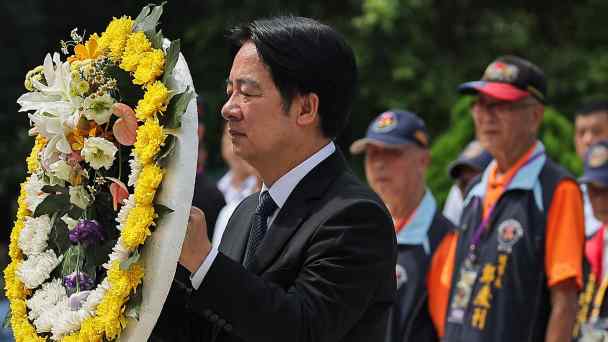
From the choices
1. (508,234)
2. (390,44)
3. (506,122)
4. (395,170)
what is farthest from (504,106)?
(390,44)

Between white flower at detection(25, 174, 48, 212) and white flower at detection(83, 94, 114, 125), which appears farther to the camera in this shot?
white flower at detection(25, 174, 48, 212)

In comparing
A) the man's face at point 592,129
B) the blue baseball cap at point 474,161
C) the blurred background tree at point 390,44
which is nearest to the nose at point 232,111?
the blue baseball cap at point 474,161

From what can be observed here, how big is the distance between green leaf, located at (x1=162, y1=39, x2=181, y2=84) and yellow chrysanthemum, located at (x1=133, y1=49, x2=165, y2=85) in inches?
0.6

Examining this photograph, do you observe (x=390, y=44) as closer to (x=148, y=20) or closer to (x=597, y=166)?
(x=597, y=166)

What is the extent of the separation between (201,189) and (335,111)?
320 cm

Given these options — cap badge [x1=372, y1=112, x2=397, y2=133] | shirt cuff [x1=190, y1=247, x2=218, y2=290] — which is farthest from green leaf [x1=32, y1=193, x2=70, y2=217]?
cap badge [x1=372, y1=112, x2=397, y2=133]

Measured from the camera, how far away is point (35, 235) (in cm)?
315

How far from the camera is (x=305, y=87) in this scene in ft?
10.2

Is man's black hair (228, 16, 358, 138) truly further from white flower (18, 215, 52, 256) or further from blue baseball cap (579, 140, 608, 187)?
blue baseball cap (579, 140, 608, 187)

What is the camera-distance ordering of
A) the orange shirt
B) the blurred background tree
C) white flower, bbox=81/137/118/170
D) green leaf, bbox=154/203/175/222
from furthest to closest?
the blurred background tree → the orange shirt → white flower, bbox=81/137/118/170 → green leaf, bbox=154/203/175/222

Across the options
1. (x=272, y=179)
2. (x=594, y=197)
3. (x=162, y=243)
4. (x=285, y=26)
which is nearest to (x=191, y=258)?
(x=162, y=243)

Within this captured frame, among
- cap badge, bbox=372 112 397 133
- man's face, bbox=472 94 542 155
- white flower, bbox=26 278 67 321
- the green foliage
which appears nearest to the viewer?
white flower, bbox=26 278 67 321

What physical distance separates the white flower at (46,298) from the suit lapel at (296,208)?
20.3 inches

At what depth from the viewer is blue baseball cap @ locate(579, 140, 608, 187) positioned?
5773 mm
